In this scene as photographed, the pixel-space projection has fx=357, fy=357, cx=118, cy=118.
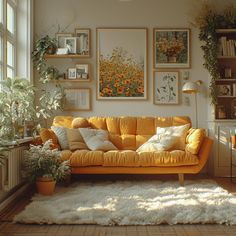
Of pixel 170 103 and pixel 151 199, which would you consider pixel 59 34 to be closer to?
pixel 170 103

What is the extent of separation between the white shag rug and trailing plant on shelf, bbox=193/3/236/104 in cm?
181

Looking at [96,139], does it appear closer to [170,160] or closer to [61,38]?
[170,160]

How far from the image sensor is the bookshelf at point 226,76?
18.1 ft

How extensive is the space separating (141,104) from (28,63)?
6.15ft

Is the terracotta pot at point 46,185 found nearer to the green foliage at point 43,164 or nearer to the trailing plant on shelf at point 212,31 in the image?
the green foliage at point 43,164

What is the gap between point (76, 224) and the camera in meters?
3.00

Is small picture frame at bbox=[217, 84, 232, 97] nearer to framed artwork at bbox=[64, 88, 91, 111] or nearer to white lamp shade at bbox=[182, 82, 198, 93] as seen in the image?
white lamp shade at bbox=[182, 82, 198, 93]

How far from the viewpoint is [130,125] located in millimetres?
5281

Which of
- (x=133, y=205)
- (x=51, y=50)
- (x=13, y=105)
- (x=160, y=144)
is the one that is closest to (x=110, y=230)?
(x=133, y=205)

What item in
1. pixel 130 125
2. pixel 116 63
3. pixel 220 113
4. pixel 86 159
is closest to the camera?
pixel 86 159

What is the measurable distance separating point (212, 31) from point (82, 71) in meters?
2.09

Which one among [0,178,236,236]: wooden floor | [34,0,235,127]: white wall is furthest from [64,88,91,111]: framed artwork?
[0,178,236,236]: wooden floor

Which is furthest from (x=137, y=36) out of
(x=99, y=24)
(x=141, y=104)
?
(x=141, y=104)

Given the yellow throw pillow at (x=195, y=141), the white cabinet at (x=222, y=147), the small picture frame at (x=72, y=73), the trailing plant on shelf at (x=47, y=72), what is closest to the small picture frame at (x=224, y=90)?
the white cabinet at (x=222, y=147)
